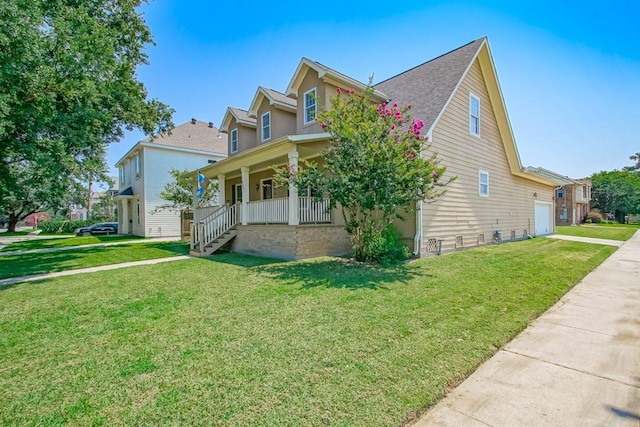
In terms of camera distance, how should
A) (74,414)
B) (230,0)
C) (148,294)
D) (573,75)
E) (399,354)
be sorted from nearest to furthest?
(74,414), (399,354), (148,294), (230,0), (573,75)

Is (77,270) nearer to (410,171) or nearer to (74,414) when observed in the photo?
(74,414)

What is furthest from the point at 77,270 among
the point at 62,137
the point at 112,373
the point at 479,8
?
the point at 479,8

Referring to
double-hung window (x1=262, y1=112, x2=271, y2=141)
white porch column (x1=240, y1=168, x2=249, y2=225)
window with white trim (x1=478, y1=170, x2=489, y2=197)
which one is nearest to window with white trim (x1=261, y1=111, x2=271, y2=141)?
double-hung window (x1=262, y1=112, x2=271, y2=141)

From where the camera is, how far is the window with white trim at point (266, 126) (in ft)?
45.7

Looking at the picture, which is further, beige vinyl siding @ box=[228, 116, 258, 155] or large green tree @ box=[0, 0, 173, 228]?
beige vinyl siding @ box=[228, 116, 258, 155]

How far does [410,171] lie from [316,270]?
3.45 metres

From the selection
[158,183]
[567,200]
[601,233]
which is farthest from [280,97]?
[567,200]

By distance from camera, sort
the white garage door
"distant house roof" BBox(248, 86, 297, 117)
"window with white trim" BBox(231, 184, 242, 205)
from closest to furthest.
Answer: "distant house roof" BBox(248, 86, 297, 117) < "window with white trim" BBox(231, 184, 242, 205) < the white garage door

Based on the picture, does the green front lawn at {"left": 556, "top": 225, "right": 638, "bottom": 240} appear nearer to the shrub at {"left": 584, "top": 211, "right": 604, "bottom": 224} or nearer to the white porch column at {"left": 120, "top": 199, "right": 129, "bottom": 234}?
the shrub at {"left": 584, "top": 211, "right": 604, "bottom": 224}

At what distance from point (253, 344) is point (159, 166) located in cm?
2306

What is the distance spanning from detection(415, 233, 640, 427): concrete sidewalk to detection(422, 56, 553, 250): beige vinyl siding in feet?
18.7

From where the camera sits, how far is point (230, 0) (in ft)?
34.7

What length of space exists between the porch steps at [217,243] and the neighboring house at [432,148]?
41mm

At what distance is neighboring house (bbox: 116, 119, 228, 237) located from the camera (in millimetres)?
22734
